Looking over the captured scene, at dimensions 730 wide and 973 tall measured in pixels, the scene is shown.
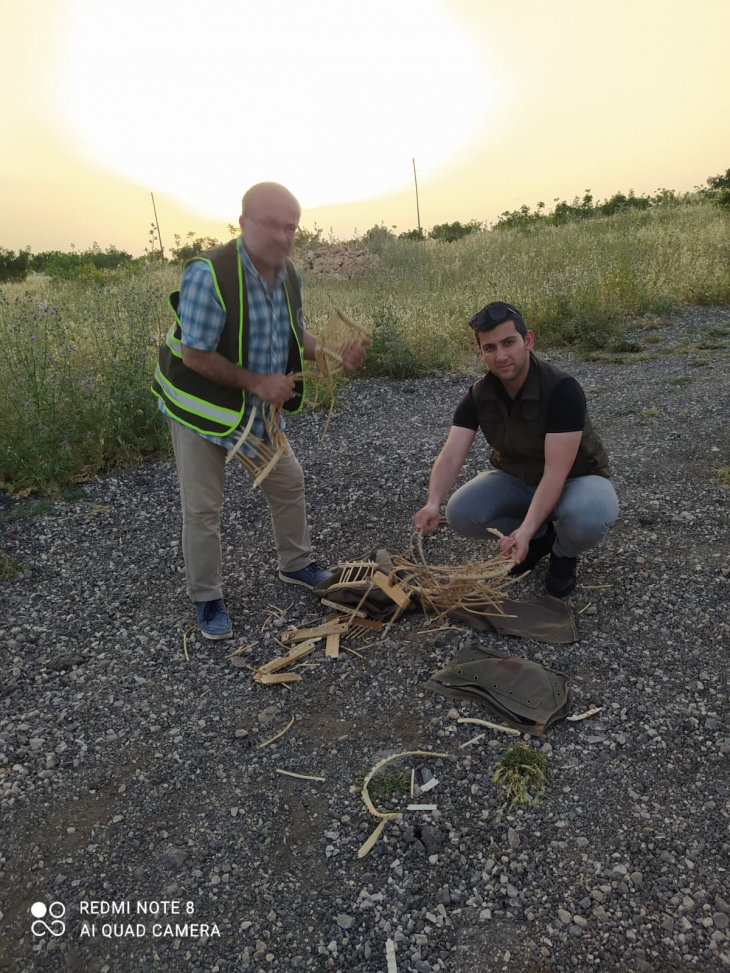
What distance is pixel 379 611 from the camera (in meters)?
3.20

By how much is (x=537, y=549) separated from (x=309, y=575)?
1.17 m

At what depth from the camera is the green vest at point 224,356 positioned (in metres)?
2.62

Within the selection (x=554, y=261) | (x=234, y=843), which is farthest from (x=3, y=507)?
(x=554, y=261)

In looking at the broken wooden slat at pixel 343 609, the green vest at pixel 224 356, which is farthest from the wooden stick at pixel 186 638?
the green vest at pixel 224 356

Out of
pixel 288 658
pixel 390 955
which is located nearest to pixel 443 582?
pixel 288 658

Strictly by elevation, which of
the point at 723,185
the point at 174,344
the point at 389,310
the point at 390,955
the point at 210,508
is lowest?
the point at 390,955

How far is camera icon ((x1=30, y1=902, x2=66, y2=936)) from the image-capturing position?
192cm

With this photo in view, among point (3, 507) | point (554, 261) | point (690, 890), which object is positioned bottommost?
point (690, 890)

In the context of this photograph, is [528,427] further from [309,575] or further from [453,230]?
[453,230]

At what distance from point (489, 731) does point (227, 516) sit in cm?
251

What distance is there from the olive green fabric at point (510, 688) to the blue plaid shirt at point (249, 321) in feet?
4.16

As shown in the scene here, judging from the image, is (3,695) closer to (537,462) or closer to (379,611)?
(379,611)

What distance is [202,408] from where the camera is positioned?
2.78 m

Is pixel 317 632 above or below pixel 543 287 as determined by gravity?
below
